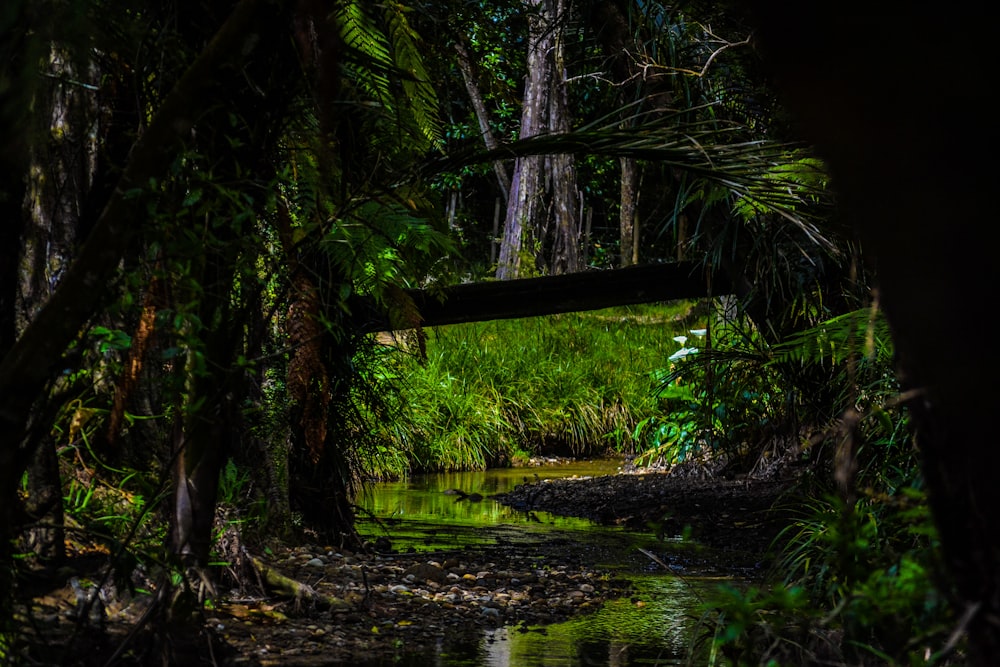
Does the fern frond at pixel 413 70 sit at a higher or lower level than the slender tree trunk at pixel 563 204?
lower

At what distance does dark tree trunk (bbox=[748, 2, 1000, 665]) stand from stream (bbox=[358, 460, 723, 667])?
1.77 meters

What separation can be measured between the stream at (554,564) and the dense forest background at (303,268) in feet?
1.94

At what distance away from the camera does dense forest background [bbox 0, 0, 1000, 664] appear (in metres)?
2.36

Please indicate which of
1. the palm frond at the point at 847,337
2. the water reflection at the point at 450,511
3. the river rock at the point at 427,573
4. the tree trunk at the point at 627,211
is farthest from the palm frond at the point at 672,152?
the tree trunk at the point at 627,211

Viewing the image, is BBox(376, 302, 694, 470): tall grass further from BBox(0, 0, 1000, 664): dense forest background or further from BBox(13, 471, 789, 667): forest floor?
BBox(0, 0, 1000, 664): dense forest background

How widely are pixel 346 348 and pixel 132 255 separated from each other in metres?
1.56

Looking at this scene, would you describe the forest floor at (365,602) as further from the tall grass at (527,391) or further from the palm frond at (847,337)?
the tall grass at (527,391)

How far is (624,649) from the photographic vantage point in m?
3.43

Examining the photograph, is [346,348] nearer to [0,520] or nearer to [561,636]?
[561,636]

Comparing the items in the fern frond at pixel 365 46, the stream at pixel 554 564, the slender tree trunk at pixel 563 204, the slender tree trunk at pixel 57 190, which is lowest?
the stream at pixel 554 564

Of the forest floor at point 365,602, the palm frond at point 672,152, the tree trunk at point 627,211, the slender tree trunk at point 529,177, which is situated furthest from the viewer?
the tree trunk at point 627,211

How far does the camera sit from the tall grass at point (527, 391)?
10.1 metres

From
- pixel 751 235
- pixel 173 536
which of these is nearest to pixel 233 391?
pixel 173 536

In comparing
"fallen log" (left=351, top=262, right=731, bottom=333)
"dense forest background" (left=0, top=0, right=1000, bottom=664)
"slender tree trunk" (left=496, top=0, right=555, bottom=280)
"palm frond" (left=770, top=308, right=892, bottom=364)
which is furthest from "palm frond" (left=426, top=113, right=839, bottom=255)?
"slender tree trunk" (left=496, top=0, right=555, bottom=280)
